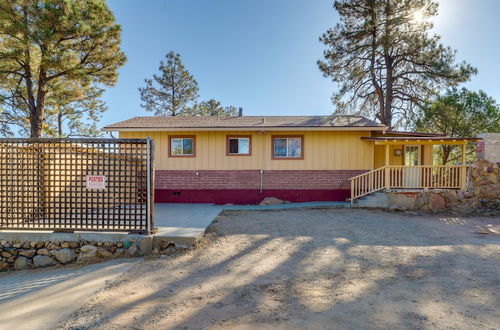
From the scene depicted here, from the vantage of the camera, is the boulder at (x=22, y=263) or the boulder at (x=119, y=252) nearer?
the boulder at (x=119, y=252)

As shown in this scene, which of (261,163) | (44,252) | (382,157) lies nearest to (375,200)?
(382,157)

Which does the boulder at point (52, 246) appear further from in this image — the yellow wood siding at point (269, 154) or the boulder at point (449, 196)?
the boulder at point (449, 196)

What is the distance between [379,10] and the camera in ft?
48.9

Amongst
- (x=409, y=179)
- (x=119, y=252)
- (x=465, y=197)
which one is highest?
(x=409, y=179)

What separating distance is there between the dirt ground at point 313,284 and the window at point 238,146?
197 inches

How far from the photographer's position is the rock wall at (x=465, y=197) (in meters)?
9.27

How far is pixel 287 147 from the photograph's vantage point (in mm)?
10867

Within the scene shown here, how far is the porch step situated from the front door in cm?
175

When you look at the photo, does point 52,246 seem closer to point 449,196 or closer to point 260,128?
point 260,128

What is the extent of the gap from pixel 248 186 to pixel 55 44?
11579 millimetres

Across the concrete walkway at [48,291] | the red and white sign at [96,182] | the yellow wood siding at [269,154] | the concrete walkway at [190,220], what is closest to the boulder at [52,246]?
the concrete walkway at [48,291]

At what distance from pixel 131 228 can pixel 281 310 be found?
3816 millimetres

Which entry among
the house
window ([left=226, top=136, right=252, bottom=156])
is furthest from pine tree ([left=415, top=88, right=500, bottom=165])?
window ([left=226, top=136, right=252, bottom=156])

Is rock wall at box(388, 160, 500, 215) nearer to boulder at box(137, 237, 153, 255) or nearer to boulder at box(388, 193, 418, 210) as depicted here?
boulder at box(388, 193, 418, 210)
